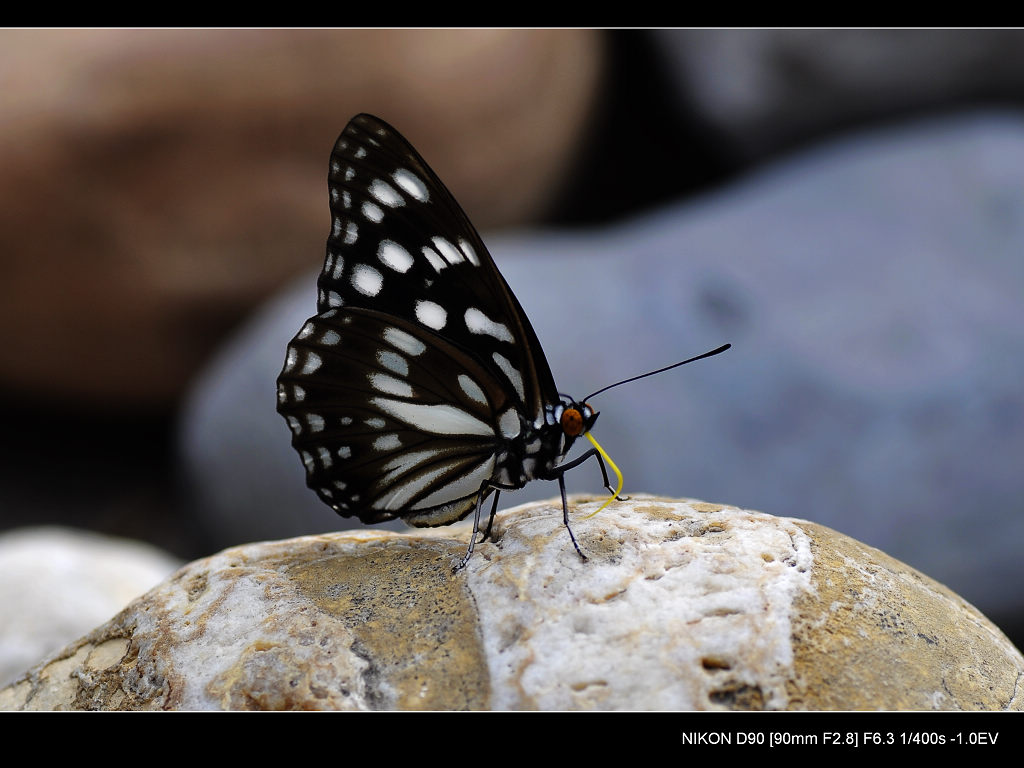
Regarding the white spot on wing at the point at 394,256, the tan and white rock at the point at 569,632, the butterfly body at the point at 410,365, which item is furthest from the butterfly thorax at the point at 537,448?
the white spot on wing at the point at 394,256

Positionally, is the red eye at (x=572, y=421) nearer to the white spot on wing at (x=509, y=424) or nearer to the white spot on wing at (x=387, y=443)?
the white spot on wing at (x=509, y=424)

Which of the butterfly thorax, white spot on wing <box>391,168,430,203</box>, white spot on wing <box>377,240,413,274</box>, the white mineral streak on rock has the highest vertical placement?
white spot on wing <box>391,168,430,203</box>

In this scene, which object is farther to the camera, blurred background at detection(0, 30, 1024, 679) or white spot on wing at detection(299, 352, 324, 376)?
blurred background at detection(0, 30, 1024, 679)

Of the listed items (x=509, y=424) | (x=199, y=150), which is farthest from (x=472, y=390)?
(x=199, y=150)

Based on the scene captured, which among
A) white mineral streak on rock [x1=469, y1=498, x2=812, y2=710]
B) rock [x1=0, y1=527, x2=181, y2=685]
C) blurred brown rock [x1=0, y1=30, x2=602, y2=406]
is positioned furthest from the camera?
blurred brown rock [x1=0, y1=30, x2=602, y2=406]

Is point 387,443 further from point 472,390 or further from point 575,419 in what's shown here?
point 575,419

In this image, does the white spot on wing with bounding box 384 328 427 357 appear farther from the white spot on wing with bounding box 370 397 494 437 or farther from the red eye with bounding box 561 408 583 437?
the red eye with bounding box 561 408 583 437

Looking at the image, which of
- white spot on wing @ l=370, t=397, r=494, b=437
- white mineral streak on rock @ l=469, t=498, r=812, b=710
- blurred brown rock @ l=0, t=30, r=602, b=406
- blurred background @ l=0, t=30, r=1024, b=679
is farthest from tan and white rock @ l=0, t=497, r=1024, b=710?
blurred brown rock @ l=0, t=30, r=602, b=406
